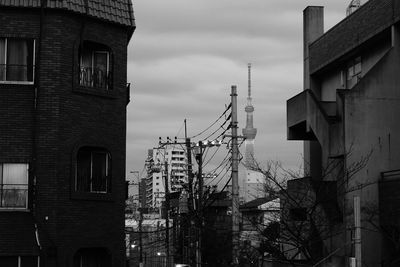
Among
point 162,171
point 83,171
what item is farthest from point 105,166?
point 162,171

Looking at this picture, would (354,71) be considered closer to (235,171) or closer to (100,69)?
(235,171)

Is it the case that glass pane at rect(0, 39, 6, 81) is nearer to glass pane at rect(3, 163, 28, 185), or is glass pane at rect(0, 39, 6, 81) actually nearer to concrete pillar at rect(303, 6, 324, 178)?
glass pane at rect(3, 163, 28, 185)

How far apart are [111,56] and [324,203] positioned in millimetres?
9607

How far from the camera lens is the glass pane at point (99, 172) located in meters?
26.8

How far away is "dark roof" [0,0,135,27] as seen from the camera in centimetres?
2508

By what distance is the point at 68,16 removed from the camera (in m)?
25.8

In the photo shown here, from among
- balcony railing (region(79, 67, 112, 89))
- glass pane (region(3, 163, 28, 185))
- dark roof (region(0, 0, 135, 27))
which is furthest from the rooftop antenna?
glass pane (region(3, 163, 28, 185))

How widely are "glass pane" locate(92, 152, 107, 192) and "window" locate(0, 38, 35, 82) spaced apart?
383 cm

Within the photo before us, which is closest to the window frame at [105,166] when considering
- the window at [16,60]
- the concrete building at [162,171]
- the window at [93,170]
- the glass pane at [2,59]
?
the window at [93,170]

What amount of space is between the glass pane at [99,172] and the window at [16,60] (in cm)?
383

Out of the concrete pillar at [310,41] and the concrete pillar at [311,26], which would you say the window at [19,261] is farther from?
the concrete pillar at [311,26]

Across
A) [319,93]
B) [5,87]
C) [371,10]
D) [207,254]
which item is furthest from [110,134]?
[207,254]

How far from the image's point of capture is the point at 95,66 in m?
27.5

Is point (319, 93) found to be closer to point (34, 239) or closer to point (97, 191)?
point (97, 191)
